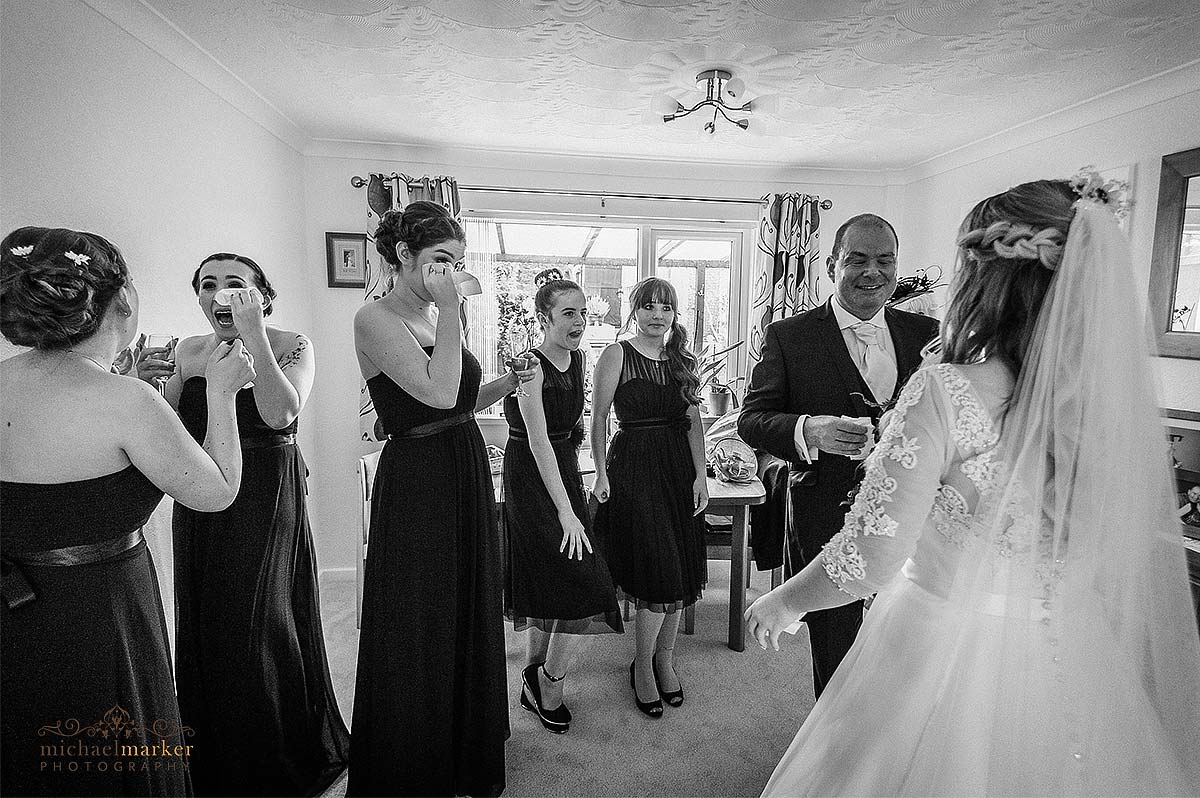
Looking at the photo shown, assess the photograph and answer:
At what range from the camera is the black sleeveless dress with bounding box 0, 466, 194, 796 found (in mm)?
1144

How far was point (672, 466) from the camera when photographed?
8.65ft

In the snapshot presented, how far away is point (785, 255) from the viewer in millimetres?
4367

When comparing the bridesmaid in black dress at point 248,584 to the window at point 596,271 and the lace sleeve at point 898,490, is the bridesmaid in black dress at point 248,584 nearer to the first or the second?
the lace sleeve at point 898,490

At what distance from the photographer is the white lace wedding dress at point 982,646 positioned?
1.02 metres

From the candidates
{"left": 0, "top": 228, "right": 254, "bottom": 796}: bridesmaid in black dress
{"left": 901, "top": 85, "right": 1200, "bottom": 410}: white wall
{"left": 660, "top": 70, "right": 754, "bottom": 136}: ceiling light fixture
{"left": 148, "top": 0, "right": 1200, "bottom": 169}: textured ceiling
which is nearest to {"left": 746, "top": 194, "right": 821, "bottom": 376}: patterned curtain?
{"left": 148, "top": 0, "right": 1200, "bottom": 169}: textured ceiling

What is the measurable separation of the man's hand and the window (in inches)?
103

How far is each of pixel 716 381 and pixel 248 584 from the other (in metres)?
3.44

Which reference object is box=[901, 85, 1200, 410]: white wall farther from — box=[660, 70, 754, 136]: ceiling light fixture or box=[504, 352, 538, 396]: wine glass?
box=[504, 352, 538, 396]: wine glass

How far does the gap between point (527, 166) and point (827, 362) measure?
283 cm

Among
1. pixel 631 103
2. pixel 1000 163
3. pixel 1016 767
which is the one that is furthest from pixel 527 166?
pixel 1016 767

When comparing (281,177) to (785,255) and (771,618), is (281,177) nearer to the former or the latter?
(785,255)

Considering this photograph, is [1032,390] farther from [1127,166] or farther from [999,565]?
[1127,166]

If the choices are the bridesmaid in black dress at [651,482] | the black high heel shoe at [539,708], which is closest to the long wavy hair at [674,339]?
the bridesmaid in black dress at [651,482]

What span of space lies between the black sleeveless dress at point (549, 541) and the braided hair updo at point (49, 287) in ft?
4.88
